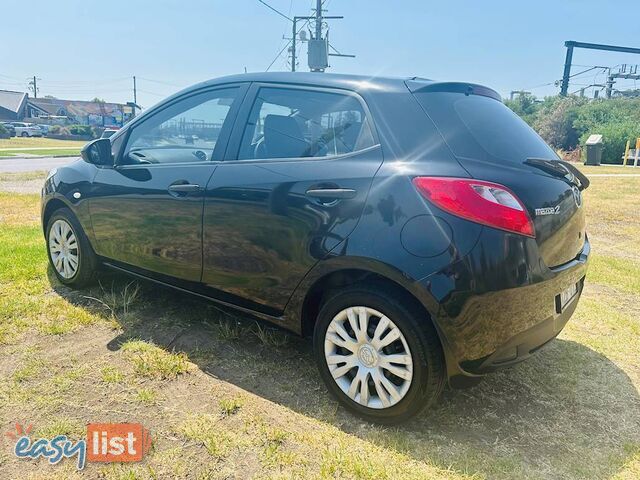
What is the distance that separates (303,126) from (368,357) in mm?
1307

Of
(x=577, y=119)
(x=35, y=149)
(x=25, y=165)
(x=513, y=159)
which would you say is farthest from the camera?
(x=577, y=119)

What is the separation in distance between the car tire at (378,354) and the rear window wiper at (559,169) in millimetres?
957

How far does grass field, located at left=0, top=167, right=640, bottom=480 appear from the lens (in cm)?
217

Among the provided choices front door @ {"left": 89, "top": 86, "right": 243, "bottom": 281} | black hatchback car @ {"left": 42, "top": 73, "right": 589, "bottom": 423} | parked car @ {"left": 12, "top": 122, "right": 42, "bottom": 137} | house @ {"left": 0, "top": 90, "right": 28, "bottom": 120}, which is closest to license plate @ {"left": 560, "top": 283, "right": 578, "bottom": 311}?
black hatchback car @ {"left": 42, "top": 73, "right": 589, "bottom": 423}

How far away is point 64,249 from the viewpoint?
4.05 m

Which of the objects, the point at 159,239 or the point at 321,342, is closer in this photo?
the point at 321,342

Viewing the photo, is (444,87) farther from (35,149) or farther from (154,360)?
(35,149)

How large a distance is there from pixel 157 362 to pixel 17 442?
0.82 metres

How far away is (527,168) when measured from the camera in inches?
92.4

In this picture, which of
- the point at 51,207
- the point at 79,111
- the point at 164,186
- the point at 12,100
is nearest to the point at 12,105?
the point at 12,100

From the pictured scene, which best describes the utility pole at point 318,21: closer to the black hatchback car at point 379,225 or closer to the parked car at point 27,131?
the black hatchback car at point 379,225

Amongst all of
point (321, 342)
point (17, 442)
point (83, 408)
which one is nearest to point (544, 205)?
point (321, 342)

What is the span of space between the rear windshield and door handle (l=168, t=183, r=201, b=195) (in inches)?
56.5

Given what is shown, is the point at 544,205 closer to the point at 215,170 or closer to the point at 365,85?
the point at 365,85
